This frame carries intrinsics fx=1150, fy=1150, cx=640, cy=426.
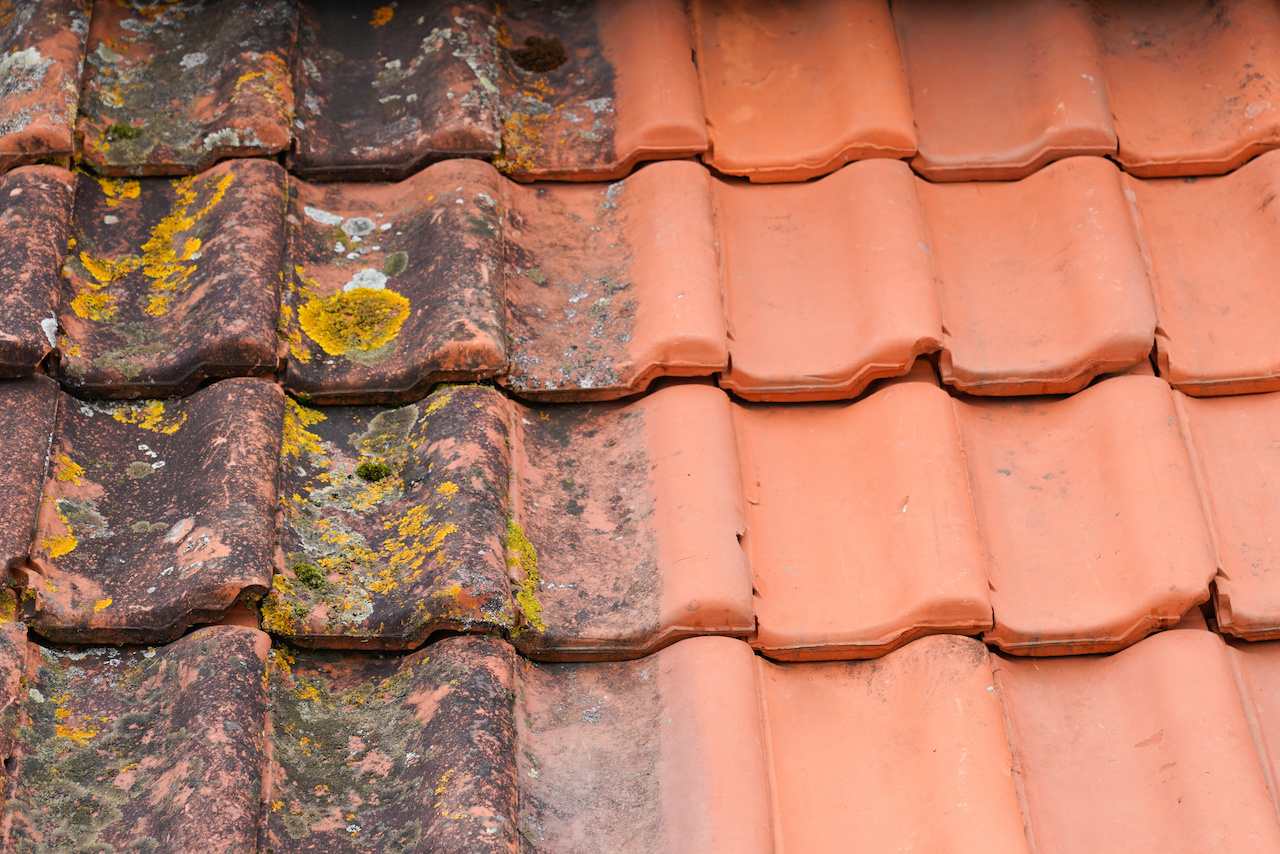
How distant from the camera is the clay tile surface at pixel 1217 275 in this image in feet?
6.52

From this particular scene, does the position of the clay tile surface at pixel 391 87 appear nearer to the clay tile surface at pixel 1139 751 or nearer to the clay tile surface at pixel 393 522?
the clay tile surface at pixel 393 522

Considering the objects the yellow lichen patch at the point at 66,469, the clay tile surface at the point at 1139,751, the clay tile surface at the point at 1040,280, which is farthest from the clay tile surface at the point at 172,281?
the clay tile surface at the point at 1139,751

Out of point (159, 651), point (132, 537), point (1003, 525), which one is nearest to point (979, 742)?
point (1003, 525)

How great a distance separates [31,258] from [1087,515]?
1755mm

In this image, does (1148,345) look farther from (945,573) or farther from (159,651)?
(159,651)

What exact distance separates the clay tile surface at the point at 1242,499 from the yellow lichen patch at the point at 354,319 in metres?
1.35

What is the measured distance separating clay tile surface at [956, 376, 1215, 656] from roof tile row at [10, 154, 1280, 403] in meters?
0.09

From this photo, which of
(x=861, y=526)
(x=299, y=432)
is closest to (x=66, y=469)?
(x=299, y=432)

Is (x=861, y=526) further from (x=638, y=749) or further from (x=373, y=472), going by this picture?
(x=373, y=472)

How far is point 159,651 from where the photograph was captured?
1.56 m

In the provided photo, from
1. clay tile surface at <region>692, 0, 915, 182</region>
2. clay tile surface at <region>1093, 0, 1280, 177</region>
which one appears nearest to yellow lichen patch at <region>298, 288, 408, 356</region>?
clay tile surface at <region>692, 0, 915, 182</region>

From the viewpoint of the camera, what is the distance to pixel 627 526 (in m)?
1.81

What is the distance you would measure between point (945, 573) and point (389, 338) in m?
0.99

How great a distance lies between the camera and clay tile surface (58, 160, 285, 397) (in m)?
1.84
